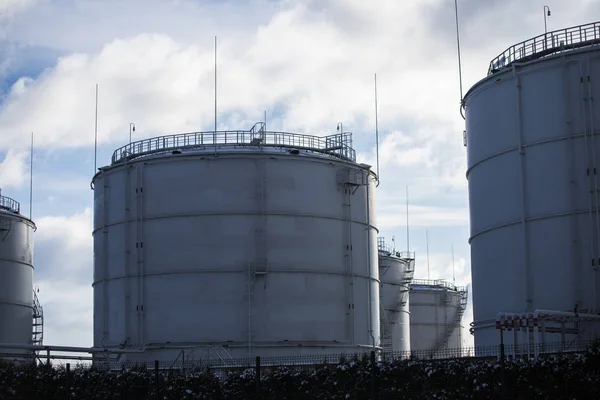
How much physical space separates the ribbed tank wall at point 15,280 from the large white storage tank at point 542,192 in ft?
80.8

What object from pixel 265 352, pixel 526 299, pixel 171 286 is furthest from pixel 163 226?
pixel 526 299

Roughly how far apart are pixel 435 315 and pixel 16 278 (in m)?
27.0

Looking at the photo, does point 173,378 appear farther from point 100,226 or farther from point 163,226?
point 100,226

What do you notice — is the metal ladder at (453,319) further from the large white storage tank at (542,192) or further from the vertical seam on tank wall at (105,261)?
the large white storage tank at (542,192)

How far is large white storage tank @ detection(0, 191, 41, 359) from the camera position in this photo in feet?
144

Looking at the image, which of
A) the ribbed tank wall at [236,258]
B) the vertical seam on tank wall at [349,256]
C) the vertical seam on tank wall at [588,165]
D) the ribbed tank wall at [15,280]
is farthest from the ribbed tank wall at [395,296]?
the vertical seam on tank wall at [588,165]

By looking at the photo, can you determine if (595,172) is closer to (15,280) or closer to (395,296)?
(395,296)

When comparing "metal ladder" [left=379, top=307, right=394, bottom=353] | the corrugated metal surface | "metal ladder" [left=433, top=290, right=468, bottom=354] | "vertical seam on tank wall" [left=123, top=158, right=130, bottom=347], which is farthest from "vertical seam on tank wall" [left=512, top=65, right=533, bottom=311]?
"metal ladder" [left=433, top=290, right=468, bottom=354]

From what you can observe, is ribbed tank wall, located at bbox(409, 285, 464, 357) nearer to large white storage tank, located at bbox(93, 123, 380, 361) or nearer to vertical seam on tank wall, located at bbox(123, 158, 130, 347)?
large white storage tank, located at bbox(93, 123, 380, 361)

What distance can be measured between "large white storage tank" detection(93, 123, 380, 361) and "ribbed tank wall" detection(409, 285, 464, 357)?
24475mm

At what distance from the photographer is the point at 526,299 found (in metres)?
26.1

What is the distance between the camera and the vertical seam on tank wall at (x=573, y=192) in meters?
25.2

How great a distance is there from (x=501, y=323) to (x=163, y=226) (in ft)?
42.5

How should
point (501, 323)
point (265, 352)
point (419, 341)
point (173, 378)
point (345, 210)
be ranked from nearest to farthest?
point (173, 378), point (501, 323), point (265, 352), point (345, 210), point (419, 341)
